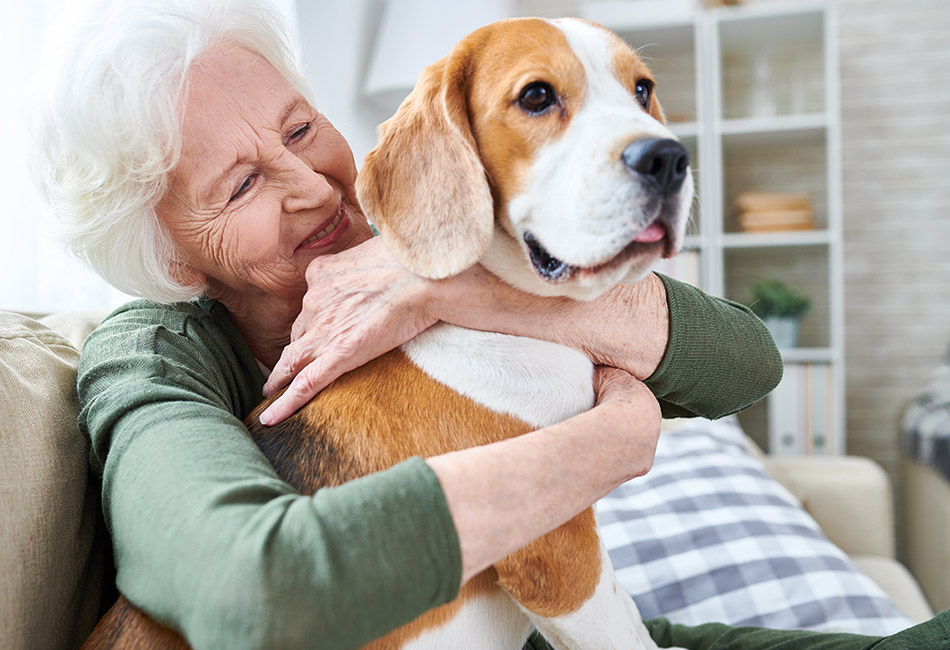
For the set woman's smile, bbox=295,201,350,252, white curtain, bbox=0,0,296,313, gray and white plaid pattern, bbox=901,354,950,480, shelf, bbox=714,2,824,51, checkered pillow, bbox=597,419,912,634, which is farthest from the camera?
shelf, bbox=714,2,824,51

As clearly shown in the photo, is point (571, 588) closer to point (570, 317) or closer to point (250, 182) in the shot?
point (570, 317)

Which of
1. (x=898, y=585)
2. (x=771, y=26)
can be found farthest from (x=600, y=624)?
(x=771, y=26)

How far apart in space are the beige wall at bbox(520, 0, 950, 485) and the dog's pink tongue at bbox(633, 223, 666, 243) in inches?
142

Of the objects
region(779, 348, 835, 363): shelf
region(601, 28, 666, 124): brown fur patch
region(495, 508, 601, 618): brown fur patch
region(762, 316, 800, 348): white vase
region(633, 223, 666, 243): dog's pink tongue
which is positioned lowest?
region(779, 348, 835, 363): shelf

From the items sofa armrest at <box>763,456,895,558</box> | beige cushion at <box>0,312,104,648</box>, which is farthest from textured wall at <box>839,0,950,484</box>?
beige cushion at <box>0,312,104,648</box>

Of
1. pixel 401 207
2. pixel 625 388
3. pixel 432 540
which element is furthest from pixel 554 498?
pixel 401 207

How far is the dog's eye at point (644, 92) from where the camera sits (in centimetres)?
98

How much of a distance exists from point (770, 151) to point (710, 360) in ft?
10.9

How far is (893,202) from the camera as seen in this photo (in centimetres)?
394

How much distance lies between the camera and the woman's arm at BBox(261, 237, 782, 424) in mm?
931

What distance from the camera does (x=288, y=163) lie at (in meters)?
1.05

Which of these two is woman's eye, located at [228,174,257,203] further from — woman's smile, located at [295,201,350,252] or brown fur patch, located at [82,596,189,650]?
brown fur patch, located at [82,596,189,650]

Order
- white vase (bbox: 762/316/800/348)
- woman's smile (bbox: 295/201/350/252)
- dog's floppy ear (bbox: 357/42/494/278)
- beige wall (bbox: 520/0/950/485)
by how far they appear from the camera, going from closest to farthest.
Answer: dog's floppy ear (bbox: 357/42/494/278), woman's smile (bbox: 295/201/350/252), white vase (bbox: 762/316/800/348), beige wall (bbox: 520/0/950/485)

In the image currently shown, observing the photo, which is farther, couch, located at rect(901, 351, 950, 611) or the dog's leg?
couch, located at rect(901, 351, 950, 611)
